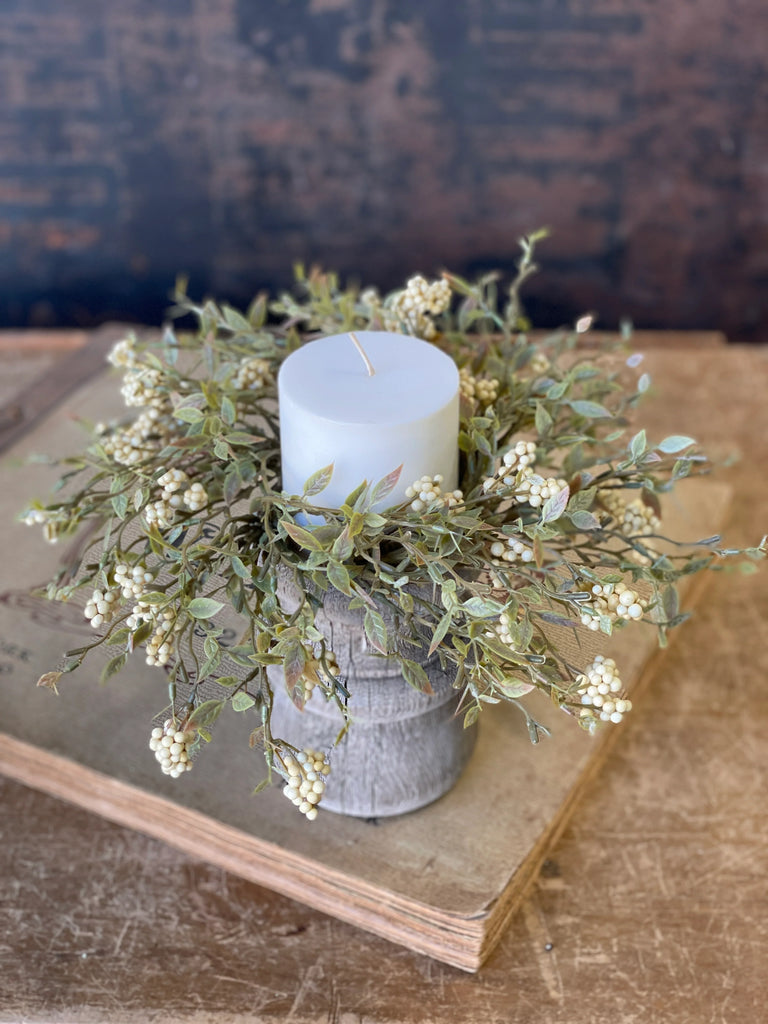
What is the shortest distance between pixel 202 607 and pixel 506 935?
0.84ft

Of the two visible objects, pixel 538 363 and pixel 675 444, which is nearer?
pixel 675 444

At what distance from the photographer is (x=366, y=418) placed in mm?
410

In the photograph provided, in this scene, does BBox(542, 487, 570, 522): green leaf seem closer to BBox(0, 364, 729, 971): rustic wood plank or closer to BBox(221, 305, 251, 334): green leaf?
BBox(0, 364, 729, 971): rustic wood plank

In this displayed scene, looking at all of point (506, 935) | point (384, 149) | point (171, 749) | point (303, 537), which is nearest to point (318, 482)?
point (303, 537)

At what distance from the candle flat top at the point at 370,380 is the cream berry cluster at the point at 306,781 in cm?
15

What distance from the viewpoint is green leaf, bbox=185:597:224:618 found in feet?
1.28

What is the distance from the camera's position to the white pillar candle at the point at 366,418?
1.35 feet

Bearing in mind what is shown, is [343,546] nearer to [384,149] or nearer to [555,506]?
[555,506]

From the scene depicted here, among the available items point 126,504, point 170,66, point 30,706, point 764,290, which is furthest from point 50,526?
point 764,290

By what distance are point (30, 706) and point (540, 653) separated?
1.16 ft

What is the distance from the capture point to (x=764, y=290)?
1.34 meters

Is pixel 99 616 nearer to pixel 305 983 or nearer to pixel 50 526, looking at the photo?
pixel 50 526

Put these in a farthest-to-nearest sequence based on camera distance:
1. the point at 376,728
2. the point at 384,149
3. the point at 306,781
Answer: the point at 384,149, the point at 376,728, the point at 306,781

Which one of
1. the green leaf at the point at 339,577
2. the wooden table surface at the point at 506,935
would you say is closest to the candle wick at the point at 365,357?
the green leaf at the point at 339,577
